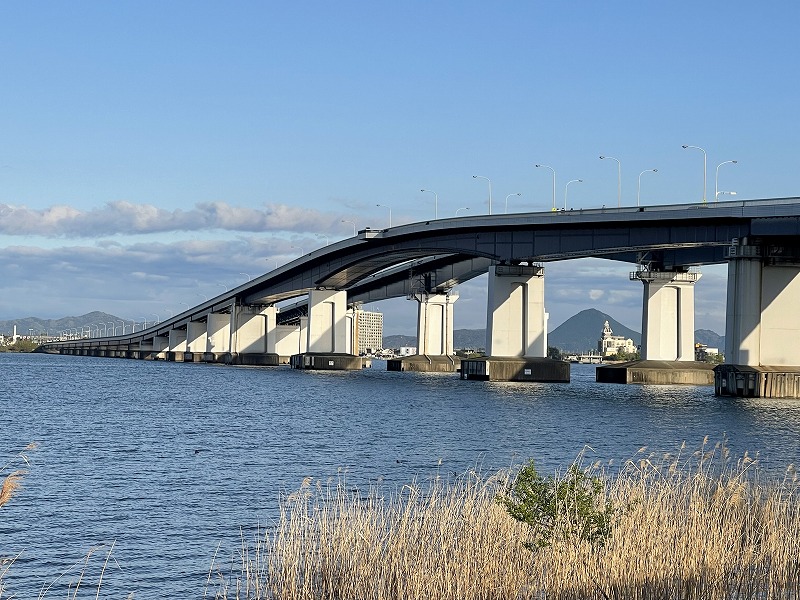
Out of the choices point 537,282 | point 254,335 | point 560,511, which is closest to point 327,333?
point 254,335

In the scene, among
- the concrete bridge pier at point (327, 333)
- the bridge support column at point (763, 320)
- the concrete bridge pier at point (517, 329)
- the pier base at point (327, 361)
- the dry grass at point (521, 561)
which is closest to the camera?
the dry grass at point (521, 561)

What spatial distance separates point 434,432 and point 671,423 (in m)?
15.0

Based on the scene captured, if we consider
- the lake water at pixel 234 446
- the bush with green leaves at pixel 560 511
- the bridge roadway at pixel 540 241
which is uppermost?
the bridge roadway at pixel 540 241

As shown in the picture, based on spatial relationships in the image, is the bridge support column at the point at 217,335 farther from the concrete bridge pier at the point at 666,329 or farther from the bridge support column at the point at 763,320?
the bridge support column at the point at 763,320

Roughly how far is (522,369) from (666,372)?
15104 mm

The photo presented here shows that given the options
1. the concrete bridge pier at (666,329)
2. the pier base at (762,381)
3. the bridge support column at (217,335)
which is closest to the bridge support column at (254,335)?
the bridge support column at (217,335)

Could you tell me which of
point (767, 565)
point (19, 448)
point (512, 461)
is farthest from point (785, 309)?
point (767, 565)

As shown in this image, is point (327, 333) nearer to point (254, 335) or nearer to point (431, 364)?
point (431, 364)

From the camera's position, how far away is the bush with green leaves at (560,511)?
17922 mm

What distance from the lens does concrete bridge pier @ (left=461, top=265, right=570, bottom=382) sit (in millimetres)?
108688

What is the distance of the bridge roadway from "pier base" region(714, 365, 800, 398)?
9542 mm

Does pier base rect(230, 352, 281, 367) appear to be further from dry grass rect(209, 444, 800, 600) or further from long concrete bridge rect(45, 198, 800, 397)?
dry grass rect(209, 444, 800, 600)

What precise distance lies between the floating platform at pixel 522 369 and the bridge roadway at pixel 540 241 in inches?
391

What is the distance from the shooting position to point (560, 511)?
59.8ft
